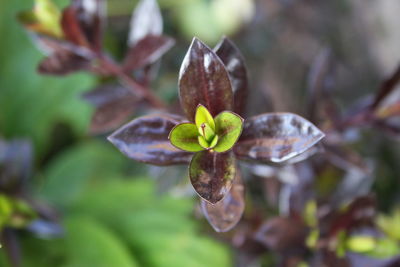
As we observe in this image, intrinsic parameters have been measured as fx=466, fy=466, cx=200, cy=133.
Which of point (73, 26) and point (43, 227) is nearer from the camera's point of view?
point (73, 26)

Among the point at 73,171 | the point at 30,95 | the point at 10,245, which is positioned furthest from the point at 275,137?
the point at 30,95

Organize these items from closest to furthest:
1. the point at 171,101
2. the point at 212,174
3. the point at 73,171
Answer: the point at 212,174, the point at 171,101, the point at 73,171

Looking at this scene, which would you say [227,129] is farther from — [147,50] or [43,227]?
[43,227]

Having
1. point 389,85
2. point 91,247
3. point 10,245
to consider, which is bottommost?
point 91,247

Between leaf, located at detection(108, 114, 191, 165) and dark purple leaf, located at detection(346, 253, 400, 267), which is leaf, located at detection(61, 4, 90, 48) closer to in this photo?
leaf, located at detection(108, 114, 191, 165)

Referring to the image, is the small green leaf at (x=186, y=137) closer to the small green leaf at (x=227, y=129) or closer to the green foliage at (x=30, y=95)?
the small green leaf at (x=227, y=129)

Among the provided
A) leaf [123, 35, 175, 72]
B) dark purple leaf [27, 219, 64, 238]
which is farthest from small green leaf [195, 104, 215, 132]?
dark purple leaf [27, 219, 64, 238]
